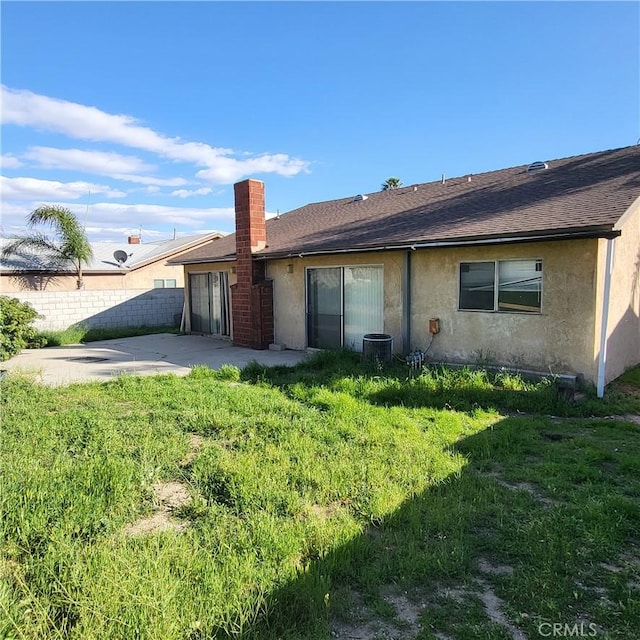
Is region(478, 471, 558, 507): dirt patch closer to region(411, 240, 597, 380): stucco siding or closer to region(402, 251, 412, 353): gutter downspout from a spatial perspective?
region(411, 240, 597, 380): stucco siding

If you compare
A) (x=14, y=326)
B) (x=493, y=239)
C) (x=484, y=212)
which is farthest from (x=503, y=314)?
(x=14, y=326)

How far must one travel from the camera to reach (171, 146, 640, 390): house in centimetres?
727

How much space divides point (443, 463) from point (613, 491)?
1448mm

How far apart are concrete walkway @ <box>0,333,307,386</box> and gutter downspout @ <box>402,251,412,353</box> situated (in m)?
2.60

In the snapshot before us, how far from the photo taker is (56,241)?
64.5 feet

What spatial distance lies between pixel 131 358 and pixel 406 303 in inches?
275

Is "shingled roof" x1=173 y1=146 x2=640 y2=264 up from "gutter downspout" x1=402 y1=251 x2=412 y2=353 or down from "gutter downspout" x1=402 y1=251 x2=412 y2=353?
up

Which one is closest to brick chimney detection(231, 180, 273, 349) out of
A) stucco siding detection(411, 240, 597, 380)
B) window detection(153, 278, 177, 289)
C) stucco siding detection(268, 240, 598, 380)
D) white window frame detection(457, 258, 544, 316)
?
stucco siding detection(268, 240, 598, 380)

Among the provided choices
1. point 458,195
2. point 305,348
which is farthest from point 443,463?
point 458,195

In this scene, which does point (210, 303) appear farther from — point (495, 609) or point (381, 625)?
point (495, 609)

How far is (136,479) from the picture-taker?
12.5 ft

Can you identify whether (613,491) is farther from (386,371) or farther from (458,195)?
(458,195)

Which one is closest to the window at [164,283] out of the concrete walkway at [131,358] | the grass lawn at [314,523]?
the concrete walkway at [131,358]

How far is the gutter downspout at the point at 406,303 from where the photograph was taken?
934 centimetres
